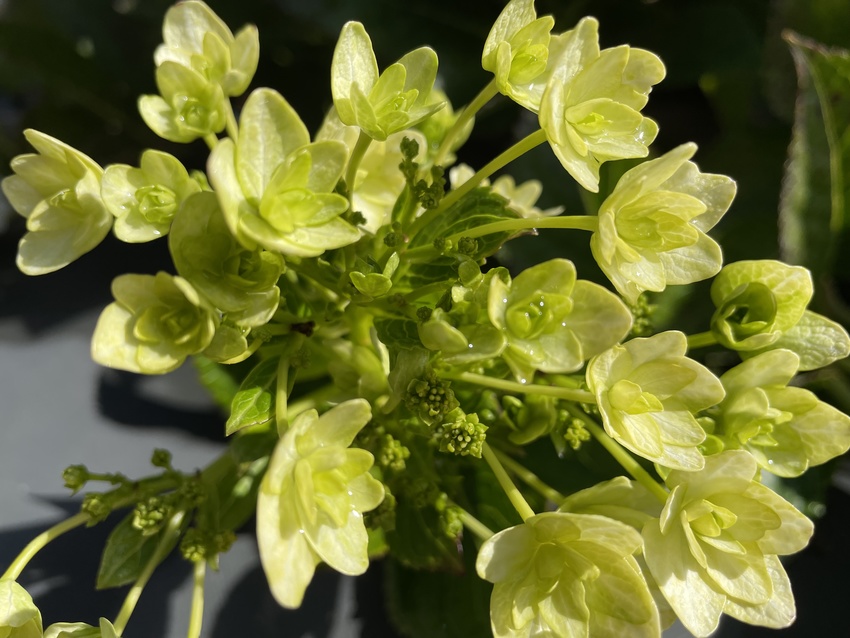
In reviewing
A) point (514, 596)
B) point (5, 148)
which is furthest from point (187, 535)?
point (5, 148)

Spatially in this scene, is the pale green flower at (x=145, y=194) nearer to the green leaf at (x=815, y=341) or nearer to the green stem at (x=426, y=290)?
the green stem at (x=426, y=290)

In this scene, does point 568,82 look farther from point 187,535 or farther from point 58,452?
point 58,452

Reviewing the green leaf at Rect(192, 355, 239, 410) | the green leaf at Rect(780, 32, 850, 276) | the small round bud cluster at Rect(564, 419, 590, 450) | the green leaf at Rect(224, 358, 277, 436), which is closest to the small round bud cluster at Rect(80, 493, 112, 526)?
the green leaf at Rect(224, 358, 277, 436)

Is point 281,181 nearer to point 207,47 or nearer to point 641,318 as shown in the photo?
point 207,47

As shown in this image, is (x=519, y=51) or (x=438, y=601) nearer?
(x=519, y=51)

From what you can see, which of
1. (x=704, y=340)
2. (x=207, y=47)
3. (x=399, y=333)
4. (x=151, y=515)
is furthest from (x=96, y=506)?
(x=704, y=340)

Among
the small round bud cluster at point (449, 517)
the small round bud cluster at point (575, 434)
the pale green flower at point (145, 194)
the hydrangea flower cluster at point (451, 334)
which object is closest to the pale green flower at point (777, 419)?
the hydrangea flower cluster at point (451, 334)
